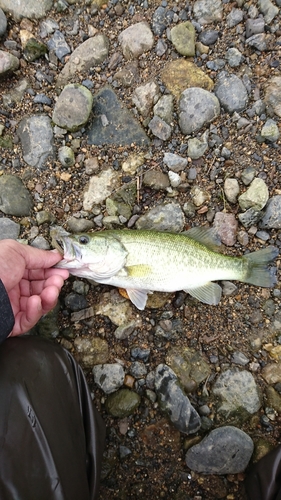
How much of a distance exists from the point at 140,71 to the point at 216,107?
40.2 inches

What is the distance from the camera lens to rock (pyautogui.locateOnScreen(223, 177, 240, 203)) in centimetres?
420

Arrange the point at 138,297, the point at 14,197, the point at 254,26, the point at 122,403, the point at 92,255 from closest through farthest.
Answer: the point at 92,255 → the point at 122,403 → the point at 138,297 → the point at 14,197 → the point at 254,26

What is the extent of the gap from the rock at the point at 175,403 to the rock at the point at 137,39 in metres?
3.70

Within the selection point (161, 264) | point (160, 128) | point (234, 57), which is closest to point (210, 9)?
point (234, 57)

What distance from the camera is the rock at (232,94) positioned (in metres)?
4.27

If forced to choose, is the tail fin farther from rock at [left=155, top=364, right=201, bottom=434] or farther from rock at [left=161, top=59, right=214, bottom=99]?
rock at [left=161, top=59, right=214, bottom=99]

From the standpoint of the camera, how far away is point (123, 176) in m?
4.30

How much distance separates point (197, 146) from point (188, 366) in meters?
2.46

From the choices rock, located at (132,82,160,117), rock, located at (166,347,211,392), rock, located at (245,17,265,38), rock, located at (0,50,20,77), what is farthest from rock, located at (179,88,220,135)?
rock, located at (166,347,211,392)

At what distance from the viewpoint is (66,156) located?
4.28m

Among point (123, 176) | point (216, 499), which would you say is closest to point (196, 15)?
point (123, 176)

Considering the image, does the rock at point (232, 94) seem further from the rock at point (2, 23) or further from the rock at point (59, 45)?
the rock at point (2, 23)

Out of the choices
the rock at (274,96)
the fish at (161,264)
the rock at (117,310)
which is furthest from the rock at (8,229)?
the rock at (274,96)

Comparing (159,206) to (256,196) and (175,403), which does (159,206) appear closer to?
(256,196)
